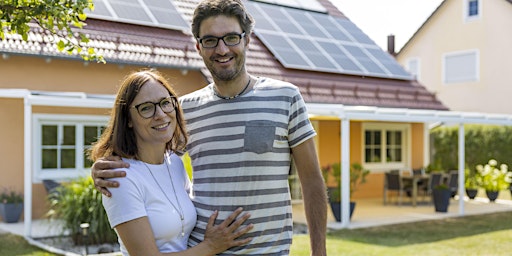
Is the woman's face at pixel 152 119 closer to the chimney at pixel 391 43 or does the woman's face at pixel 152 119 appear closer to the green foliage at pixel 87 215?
the green foliage at pixel 87 215

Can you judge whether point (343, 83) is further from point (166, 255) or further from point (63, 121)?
point (166, 255)

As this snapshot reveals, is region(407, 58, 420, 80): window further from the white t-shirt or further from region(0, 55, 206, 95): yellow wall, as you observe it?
the white t-shirt

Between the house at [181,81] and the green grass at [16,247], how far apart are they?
42 cm

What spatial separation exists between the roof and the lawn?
3277 millimetres

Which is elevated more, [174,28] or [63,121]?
[174,28]

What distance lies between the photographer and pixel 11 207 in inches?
428

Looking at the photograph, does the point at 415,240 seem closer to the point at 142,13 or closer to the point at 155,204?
the point at 142,13

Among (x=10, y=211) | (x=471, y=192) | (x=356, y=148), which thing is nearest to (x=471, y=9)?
(x=471, y=192)

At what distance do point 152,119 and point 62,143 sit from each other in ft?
31.7

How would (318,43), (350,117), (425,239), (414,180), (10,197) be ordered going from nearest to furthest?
(425,239) < (10,197) < (350,117) < (414,180) < (318,43)

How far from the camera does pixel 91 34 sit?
11.9 m

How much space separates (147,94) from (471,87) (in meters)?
23.3

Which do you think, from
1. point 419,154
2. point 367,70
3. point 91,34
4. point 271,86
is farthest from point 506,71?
point 271,86

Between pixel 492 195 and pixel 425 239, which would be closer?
pixel 425 239
